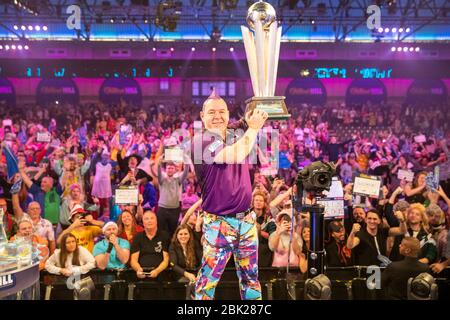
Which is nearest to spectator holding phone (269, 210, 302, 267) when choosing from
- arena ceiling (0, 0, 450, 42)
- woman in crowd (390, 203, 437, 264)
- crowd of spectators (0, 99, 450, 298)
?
crowd of spectators (0, 99, 450, 298)

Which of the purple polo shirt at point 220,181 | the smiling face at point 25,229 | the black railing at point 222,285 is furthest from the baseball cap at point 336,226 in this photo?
the smiling face at point 25,229

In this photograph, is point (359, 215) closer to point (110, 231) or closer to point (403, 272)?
point (403, 272)

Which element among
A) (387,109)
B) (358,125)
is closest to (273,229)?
(358,125)

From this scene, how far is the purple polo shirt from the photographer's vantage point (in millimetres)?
2959

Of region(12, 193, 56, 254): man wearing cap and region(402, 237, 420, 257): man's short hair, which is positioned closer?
region(402, 237, 420, 257): man's short hair

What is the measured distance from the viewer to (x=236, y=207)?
116 inches

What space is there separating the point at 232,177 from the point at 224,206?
19cm

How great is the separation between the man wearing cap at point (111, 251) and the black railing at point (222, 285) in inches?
9.0

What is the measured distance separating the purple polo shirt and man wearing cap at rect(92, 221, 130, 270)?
228 cm

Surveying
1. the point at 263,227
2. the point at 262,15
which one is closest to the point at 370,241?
the point at 263,227

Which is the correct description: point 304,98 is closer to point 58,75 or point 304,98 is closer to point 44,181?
point 58,75

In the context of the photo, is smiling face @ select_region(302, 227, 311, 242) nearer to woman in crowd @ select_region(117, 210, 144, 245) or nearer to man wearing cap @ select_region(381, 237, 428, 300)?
man wearing cap @ select_region(381, 237, 428, 300)

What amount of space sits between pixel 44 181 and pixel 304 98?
1555 cm

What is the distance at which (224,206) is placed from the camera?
296 centimetres
